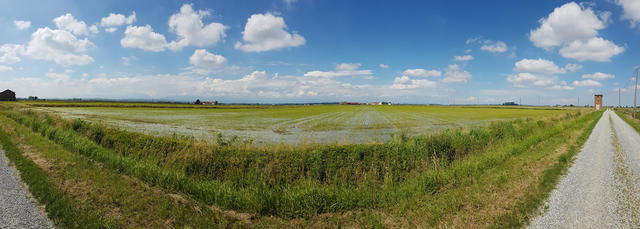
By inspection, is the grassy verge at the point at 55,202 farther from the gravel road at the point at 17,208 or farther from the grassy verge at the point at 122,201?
the gravel road at the point at 17,208

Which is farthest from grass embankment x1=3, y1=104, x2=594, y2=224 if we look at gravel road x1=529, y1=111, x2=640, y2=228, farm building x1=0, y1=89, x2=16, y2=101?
farm building x1=0, y1=89, x2=16, y2=101

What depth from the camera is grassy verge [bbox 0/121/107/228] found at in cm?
592

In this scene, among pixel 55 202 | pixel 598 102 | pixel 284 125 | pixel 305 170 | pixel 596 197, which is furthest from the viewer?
pixel 598 102

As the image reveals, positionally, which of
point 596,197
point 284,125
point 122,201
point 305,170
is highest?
point 596,197

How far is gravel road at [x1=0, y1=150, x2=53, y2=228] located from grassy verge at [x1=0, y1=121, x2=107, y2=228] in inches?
6.9

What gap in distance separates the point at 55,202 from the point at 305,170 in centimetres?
801

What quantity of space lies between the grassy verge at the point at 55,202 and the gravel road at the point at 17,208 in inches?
6.9

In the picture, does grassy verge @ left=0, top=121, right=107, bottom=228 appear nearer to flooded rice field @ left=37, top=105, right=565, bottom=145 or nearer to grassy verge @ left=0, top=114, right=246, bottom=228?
grassy verge @ left=0, top=114, right=246, bottom=228

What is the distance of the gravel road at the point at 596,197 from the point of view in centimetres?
547

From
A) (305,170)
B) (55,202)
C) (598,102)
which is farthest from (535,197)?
(598,102)

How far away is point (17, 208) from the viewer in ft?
21.7

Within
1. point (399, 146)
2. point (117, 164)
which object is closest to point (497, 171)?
point (399, 146)

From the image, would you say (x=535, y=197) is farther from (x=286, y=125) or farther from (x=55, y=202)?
(x=286, y=125)

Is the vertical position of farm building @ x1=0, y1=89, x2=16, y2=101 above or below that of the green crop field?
above
